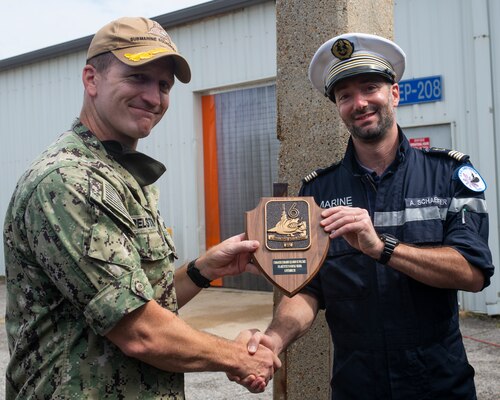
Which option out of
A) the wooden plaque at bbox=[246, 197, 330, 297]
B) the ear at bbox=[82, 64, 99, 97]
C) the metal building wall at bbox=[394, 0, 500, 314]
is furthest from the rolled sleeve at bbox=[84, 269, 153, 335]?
the metal building wall at bbox=[394, 0, 500, 314]

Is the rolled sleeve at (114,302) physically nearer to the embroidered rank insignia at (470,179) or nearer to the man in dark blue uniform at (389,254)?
the man in dark blue uniform at (389,254)

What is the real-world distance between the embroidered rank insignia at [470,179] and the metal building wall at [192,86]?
7045mm

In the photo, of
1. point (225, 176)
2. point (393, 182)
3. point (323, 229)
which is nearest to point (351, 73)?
point (393, 182)

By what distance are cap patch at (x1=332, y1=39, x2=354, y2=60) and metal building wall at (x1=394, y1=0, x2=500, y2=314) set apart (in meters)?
4.89

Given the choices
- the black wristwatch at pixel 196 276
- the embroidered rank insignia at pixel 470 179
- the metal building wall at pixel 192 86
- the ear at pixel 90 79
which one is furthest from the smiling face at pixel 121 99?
the metal building wall at pixel 192 86

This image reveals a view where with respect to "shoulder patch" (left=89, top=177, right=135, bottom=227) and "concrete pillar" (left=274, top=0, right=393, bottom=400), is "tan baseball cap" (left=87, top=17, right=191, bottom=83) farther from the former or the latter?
"concrete pillar" (left=274, top=0, right=393, bottom=400)

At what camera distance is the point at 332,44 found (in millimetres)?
2744

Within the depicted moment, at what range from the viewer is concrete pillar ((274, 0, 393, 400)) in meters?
3.47

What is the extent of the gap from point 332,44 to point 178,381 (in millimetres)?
1512

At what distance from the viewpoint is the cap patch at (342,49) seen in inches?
105

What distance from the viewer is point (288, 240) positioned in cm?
239

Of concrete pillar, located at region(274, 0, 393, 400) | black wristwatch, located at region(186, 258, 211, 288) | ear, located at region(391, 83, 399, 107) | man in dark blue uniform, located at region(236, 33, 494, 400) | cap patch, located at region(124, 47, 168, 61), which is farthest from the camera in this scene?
concrete pillar, located at region(274, 0, 393, 400)

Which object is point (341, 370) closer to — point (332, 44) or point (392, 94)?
point (392, 94)

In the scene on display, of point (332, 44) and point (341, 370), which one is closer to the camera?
point (341, 370)
